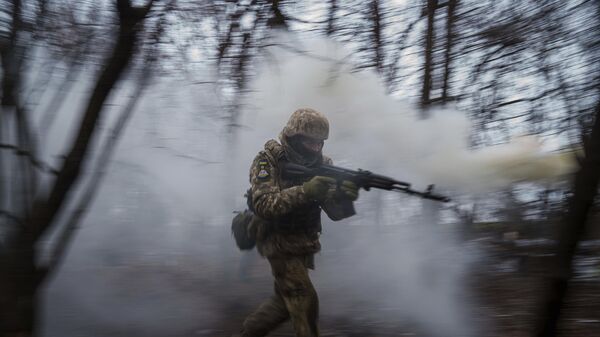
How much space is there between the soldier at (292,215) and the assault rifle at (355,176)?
67 mm

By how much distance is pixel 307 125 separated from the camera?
136 inches

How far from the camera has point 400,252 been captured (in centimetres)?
573

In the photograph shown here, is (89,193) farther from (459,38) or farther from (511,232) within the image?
(511,232)

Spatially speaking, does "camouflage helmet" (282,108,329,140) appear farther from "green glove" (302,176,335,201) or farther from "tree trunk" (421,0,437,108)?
"tree trunk" (421,0,437,108)

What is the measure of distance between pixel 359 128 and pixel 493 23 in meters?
2.30

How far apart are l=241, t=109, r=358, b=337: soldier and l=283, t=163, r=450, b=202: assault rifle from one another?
7 cm

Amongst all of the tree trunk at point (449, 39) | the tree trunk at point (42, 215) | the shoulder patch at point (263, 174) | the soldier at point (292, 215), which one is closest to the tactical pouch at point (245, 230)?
the soldier at point (292, 215)

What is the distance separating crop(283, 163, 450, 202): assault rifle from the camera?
336 centimetres

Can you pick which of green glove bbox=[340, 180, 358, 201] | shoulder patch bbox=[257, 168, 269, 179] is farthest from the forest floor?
shoulder patch bbox=[257, 168, 269, 179]

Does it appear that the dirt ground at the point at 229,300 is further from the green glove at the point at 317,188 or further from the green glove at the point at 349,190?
the green glove at the point at 317,188

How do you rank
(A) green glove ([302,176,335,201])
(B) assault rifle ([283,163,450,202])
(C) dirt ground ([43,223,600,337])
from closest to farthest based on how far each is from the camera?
(A) green glove ([302,176,335,201])
(B) assault rifle ([283,163,450,202])
(C) dirt ground ([43,223,600,337])

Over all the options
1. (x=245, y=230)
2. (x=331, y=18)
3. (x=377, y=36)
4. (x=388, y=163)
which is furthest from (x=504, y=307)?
(x=331, y=18)

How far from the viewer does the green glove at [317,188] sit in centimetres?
312

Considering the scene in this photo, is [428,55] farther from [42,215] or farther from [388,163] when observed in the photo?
[42,215]
